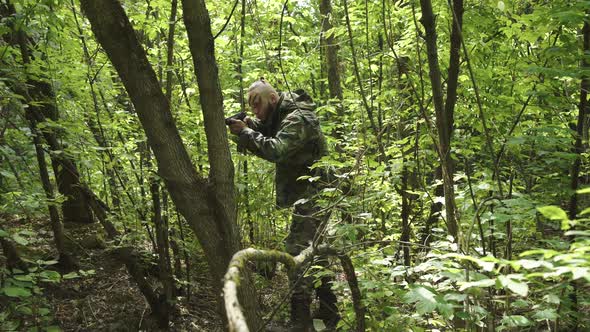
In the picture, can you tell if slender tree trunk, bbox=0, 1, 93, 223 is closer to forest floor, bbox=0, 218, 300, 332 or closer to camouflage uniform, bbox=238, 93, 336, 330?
forest floor, bbox=0, 218, 300, 332

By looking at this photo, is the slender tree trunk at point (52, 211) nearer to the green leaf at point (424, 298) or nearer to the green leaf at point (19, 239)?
the green leaf at point (19, 239)

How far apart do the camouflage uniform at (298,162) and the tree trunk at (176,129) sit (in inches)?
53.6

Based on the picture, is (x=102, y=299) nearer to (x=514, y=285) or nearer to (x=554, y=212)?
(x=514, y=285)

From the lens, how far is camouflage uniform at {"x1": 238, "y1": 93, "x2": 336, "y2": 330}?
3795 mm

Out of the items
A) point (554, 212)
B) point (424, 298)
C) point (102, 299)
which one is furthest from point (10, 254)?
point (554, 212)

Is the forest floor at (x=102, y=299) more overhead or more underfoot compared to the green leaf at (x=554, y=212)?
more underfoot

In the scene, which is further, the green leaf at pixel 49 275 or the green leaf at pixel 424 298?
the green leaf at pixel 49 275

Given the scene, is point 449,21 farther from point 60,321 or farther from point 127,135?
point 60,321

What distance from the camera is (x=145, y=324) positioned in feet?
13.6

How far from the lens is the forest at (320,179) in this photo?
A: 2.07 m

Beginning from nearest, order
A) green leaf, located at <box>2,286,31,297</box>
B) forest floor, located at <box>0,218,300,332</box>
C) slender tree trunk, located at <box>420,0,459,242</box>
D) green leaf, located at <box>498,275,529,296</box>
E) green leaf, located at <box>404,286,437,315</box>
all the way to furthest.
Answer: green leaf, located at <box>498,275,529,296</box> → green leaf, located at <box>404,286,437,315</box> → slender tree trunk, located at <box>420,0,459,242</box> → green leaf, located at <box>2,286,31,297</box> → forest floor, located at <box>0,218,300,332</box>

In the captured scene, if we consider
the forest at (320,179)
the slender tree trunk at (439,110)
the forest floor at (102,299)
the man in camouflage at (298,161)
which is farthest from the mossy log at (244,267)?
the forest floor at (102,299)

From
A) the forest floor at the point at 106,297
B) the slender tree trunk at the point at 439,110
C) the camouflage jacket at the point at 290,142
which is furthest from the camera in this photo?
the forest floor at the point at 106,297

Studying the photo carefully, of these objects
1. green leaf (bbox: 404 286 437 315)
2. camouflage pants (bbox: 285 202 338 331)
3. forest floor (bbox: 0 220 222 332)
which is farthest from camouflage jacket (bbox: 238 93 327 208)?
green leaf (bbox: 404 286 437 315)
